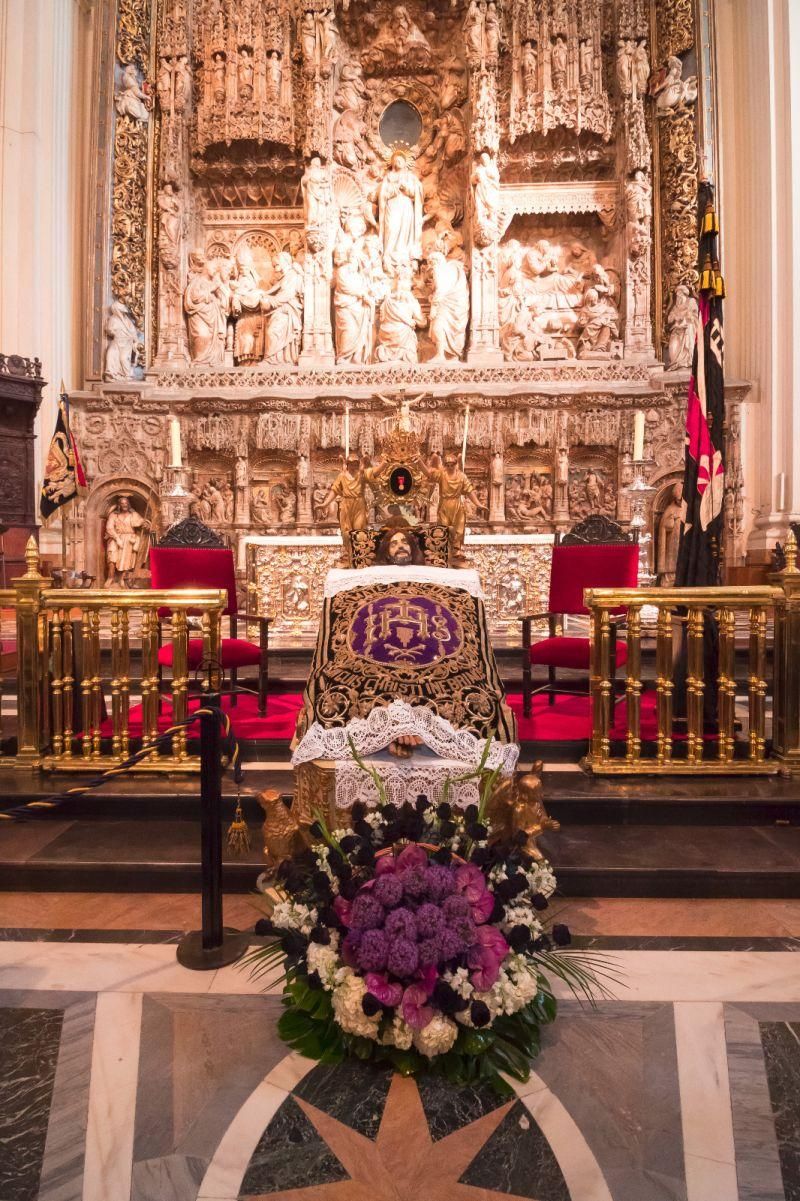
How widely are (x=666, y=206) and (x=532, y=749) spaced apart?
8743 millimetres

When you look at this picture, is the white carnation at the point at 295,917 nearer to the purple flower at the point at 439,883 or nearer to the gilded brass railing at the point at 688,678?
the purple flower at the point at 439,883

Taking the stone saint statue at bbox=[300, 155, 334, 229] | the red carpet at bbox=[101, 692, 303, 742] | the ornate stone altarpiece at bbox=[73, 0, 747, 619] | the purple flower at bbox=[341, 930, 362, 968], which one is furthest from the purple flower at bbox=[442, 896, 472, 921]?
the stone saint statue at bbox=[300, 155, 334, 229]

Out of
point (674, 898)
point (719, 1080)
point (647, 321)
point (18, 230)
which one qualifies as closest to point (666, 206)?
point (647, 321)

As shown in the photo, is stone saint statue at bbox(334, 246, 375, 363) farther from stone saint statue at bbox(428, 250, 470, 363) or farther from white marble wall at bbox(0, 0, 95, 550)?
white marble wall at bbox(0, 0, 95, 550)

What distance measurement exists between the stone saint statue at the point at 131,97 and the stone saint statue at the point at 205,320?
2.19 meters

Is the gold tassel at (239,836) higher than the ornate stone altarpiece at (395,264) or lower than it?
lower

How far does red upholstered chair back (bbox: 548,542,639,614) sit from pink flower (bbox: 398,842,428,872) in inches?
115

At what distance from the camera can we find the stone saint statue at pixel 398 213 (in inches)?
376

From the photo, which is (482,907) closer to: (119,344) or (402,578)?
(402,578)

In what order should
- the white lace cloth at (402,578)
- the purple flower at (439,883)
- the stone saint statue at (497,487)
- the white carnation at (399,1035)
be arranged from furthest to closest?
the stone saint statue at (497,487)
the white lace cloth at (402,578)
the purple flower at (439,883)
the white carnation at (399,1035)

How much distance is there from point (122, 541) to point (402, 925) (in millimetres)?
8446

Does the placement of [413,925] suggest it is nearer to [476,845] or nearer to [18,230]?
[476,845]

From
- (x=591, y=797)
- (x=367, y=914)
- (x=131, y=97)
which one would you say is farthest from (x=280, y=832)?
(x=131, y=97)

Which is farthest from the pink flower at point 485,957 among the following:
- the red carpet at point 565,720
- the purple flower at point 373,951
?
the red carpet at point 565,720
